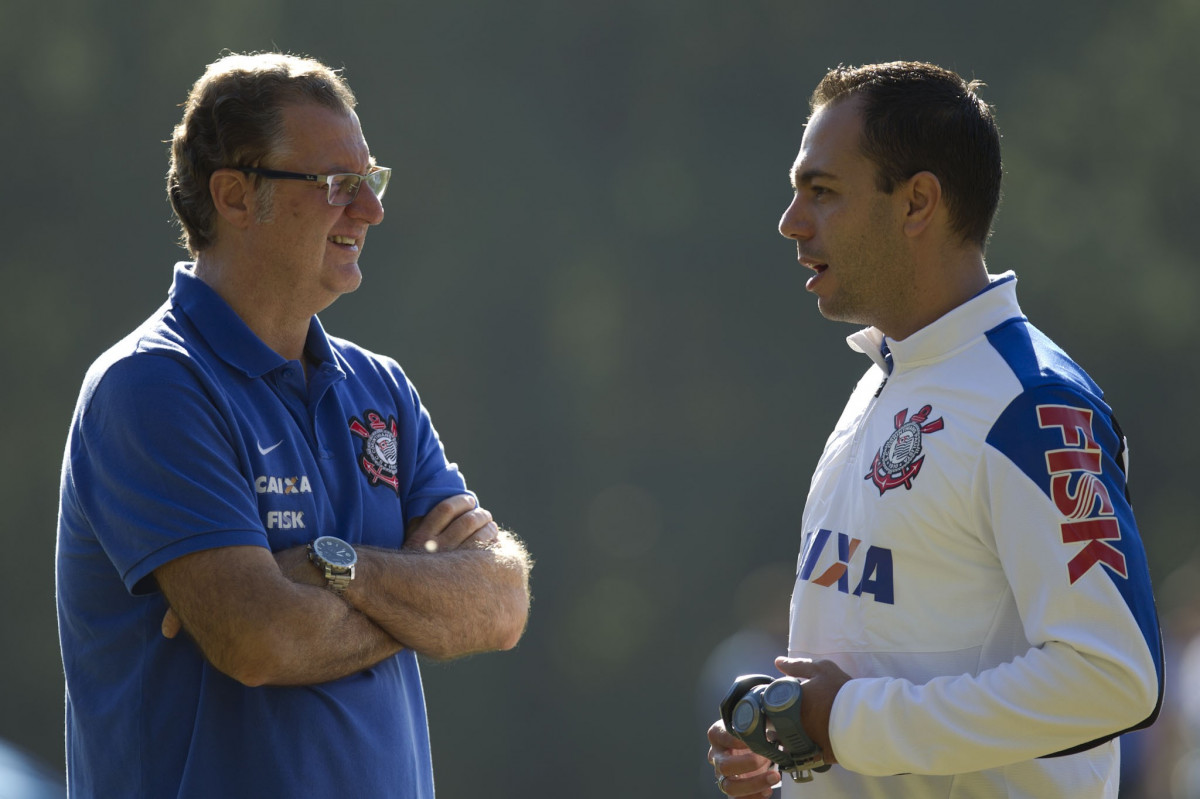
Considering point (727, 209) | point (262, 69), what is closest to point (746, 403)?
point (727, 209)

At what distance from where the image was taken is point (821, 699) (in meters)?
2.09

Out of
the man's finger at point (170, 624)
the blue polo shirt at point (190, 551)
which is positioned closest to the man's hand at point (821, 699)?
the blue polo shirt at point (190, 551)

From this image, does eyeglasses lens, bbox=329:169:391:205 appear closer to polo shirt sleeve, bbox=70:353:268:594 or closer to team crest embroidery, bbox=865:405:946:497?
polo shirt sleeve, bbox=70:353:268:594

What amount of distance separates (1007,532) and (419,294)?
366 inches

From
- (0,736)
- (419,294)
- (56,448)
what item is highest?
(419,294)

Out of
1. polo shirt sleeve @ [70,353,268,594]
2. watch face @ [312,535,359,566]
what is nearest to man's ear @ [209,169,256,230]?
polo shirt sleeve @ [70,353,268,594]

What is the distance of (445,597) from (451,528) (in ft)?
0.78

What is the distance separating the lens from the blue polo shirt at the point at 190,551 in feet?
7.23

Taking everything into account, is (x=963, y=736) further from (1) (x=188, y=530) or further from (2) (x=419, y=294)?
(2) (x=419, y=294)

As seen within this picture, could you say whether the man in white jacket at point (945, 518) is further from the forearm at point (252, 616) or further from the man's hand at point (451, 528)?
the forearm at point (252, 616)

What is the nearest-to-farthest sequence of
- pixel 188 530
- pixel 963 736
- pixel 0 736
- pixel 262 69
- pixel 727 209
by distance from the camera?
1. pixel 963 736
2. pixel 188 530
3. pixel 262 69
4. pixel 0 736
5. pixel 727 209

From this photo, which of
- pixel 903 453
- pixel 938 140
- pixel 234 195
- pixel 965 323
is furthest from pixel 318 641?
pixel 938 140

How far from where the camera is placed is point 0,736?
9656mm

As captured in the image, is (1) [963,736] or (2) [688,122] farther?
(2) [688,122]
